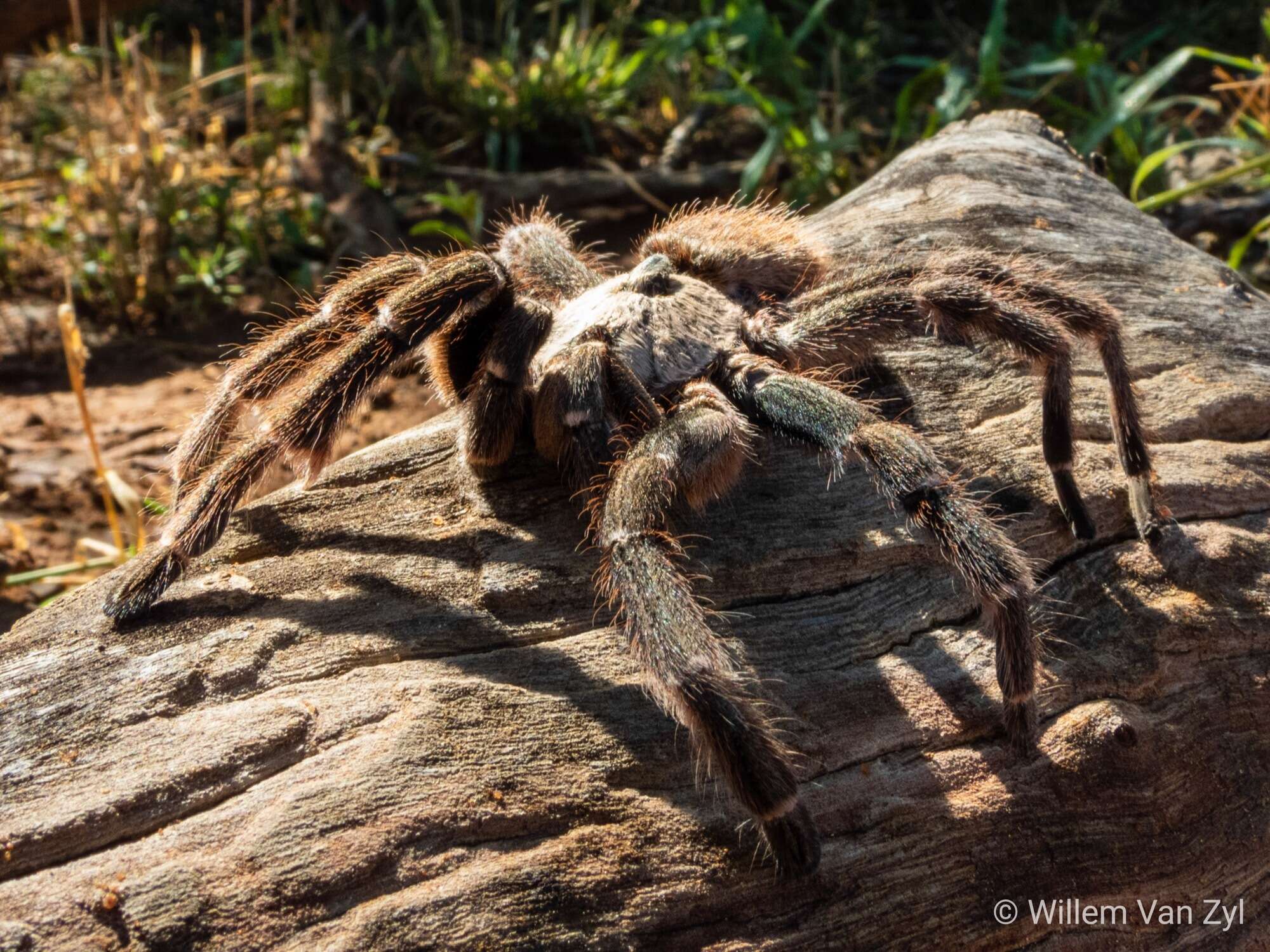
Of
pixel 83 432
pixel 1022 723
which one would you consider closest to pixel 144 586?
pixel 1022 723

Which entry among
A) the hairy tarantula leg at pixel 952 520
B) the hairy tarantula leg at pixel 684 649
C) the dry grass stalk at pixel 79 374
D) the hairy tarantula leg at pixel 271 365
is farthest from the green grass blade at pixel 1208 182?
the dry grass stalk at pixel 79 374

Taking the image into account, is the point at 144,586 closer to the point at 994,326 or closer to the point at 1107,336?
the point at 994,326

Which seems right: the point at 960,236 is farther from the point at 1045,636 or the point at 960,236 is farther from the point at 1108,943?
the point at 1108,943

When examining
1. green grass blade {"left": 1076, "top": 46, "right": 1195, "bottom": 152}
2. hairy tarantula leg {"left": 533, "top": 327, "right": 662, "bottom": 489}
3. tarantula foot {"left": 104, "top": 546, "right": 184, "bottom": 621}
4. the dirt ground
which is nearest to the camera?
tarantula foot {"left": 104, "top": 546, "right": 184, "bottom": 621}

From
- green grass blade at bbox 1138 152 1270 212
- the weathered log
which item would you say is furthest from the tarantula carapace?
green grass blade at bbox 1138 152 1270 212

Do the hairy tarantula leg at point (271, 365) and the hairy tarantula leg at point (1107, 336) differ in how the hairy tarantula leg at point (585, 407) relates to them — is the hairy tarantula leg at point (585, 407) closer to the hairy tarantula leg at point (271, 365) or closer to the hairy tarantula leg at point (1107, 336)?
the hairy tarantula leg at point (271, 365)

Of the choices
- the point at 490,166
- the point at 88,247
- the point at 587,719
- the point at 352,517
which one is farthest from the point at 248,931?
the point at 490,166

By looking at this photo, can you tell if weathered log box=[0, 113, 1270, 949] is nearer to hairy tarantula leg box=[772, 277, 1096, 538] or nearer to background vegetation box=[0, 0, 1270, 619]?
hairy tarantula leg box=[772, 277, 1096, 538]
